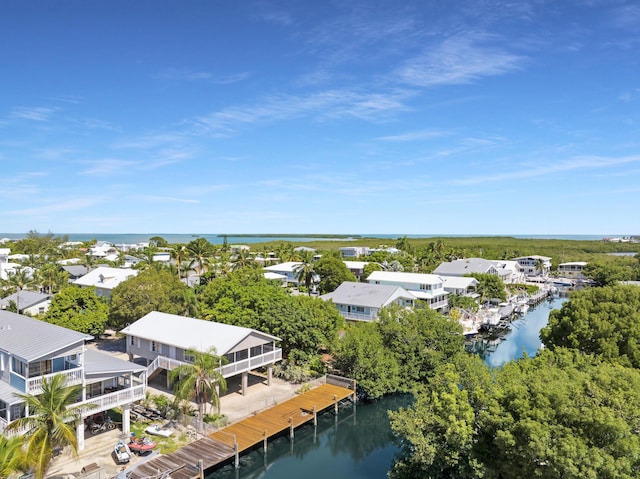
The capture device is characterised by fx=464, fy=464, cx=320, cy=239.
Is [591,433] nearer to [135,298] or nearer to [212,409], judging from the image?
[212,409]

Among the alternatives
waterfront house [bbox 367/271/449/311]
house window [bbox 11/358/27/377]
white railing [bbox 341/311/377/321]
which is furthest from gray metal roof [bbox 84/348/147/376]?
waterfront house [bbox 367/271/449/311]

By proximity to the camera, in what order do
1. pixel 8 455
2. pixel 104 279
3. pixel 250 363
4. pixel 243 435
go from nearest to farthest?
1. pixel 8 455
2. pixel 243 435
3. pixel 250 363
4. pixel 104 279

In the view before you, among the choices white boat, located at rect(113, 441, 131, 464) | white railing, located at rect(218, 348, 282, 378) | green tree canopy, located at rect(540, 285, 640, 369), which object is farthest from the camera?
white railing, located at rect(218, 348, 282, 378)

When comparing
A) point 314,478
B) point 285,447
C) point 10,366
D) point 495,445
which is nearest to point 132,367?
point 10,366

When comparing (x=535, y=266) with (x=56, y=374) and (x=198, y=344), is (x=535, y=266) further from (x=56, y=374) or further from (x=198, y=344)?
(x=56, y=374)

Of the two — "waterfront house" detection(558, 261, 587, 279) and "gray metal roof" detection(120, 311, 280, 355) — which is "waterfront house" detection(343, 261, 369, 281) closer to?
"gray metal roof" detection(120, 311, 280, 355)

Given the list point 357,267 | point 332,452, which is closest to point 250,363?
point 332,452
